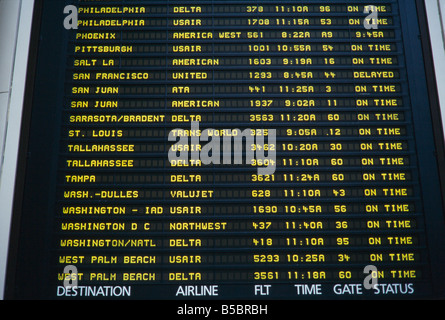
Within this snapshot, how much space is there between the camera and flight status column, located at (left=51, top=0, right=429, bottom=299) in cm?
379

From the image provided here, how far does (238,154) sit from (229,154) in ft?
0.25

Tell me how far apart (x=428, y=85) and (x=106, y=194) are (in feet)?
9.89

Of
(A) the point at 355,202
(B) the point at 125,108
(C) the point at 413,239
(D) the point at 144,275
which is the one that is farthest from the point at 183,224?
(C) the point at 413,239

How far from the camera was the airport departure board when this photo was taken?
12.4 feet

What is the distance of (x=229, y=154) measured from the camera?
4020mm

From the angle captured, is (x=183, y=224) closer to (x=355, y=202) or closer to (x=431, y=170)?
(x=355, y=202)

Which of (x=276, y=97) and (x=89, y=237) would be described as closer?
(x=89, y=237)

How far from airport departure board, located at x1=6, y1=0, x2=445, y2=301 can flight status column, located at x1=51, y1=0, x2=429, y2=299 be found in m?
0.01

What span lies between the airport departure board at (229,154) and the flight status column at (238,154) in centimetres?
1

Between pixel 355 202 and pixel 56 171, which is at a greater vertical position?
pixel 56 171

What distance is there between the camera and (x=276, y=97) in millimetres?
4188

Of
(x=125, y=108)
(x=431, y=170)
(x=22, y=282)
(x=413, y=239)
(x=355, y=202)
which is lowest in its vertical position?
(x=22, y=282)

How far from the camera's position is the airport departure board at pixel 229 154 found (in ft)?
12.4

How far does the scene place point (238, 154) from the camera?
402 centimetres
